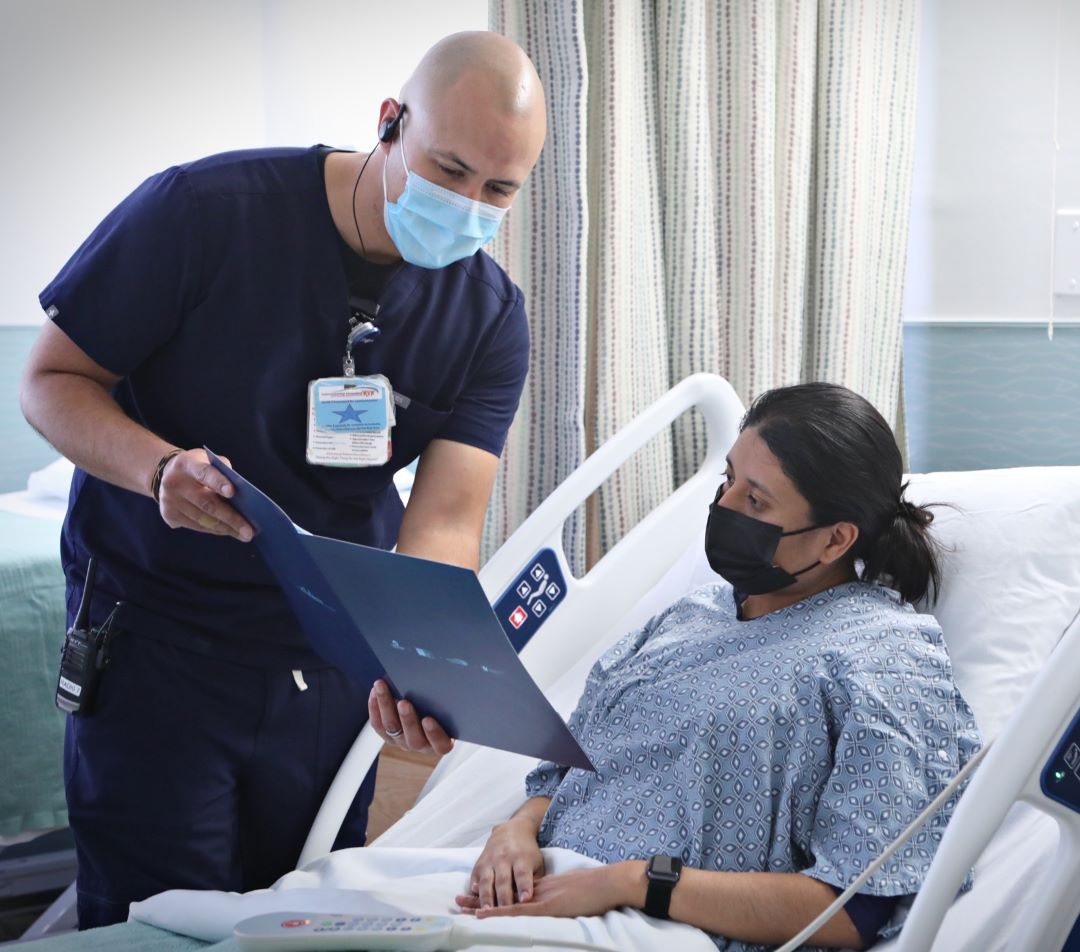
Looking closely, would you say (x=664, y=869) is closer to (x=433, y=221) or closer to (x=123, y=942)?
(x=123, y=942)

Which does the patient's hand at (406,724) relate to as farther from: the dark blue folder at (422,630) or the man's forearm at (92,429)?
the man's forearm at (92,429)

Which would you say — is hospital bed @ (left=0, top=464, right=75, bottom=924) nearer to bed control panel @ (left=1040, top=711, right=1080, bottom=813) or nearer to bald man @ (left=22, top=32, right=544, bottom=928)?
bald man @ (left=22, top=32, right=544, bottom=928)

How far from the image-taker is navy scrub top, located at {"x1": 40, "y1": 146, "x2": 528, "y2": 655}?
1513mm

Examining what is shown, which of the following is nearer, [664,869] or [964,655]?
[664,869]

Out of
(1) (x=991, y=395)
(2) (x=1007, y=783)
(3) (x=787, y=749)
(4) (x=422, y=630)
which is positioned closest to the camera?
(2) (x=1007, y=783)

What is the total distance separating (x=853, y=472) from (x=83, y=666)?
1.05 metres

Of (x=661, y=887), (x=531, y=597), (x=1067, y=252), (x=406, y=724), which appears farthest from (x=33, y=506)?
(x=1067, y=252)

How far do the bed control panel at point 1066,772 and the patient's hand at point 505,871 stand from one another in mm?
621

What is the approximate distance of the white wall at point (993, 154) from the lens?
8.38 ft

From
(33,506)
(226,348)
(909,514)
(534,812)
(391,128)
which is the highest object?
(391,128)

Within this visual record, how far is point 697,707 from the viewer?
4.95 ft

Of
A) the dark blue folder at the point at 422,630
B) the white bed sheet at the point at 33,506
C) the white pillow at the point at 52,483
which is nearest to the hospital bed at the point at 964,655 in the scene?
the dark blue folder at the point at 422,630

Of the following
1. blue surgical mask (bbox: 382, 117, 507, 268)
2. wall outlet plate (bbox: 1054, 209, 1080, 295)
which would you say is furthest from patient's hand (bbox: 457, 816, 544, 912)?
wall outlet plate (bbox: 1054, 209, 1080, 295)

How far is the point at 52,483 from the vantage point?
11.3 feet
